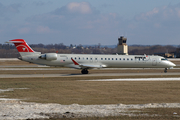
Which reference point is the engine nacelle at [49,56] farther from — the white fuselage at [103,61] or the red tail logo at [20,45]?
the red tail logo at [20,45]

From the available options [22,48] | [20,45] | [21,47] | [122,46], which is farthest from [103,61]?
[122,46]

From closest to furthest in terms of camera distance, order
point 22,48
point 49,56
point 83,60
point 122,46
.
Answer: point 22,48 → point 49,56 → point 83,60 → point 122,46

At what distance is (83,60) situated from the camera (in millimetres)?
41156

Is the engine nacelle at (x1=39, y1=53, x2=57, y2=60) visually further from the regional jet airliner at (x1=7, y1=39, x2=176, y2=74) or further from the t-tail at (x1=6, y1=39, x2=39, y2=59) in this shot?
the t-tail at (x1=6, y1=39, x2=39, y2=59)

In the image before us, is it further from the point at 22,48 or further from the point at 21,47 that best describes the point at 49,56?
the point at 21,47

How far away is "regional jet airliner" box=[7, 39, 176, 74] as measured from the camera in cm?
3997

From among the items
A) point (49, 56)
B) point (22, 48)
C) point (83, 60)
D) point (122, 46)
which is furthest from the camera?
point (122, 46)

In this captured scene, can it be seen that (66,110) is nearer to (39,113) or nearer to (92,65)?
(39,113)

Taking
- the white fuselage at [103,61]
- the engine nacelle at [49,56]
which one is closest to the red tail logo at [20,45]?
the white fuselage at [103,61]

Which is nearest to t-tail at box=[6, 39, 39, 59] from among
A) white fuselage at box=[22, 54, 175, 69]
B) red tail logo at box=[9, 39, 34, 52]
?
red tail logo at box=[9, 39, 34, 52]

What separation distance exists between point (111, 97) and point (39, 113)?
735cm

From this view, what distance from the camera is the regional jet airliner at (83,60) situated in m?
40.0

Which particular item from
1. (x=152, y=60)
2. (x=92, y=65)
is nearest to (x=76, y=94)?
(x=92, y=65)

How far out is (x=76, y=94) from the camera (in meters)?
21.2
